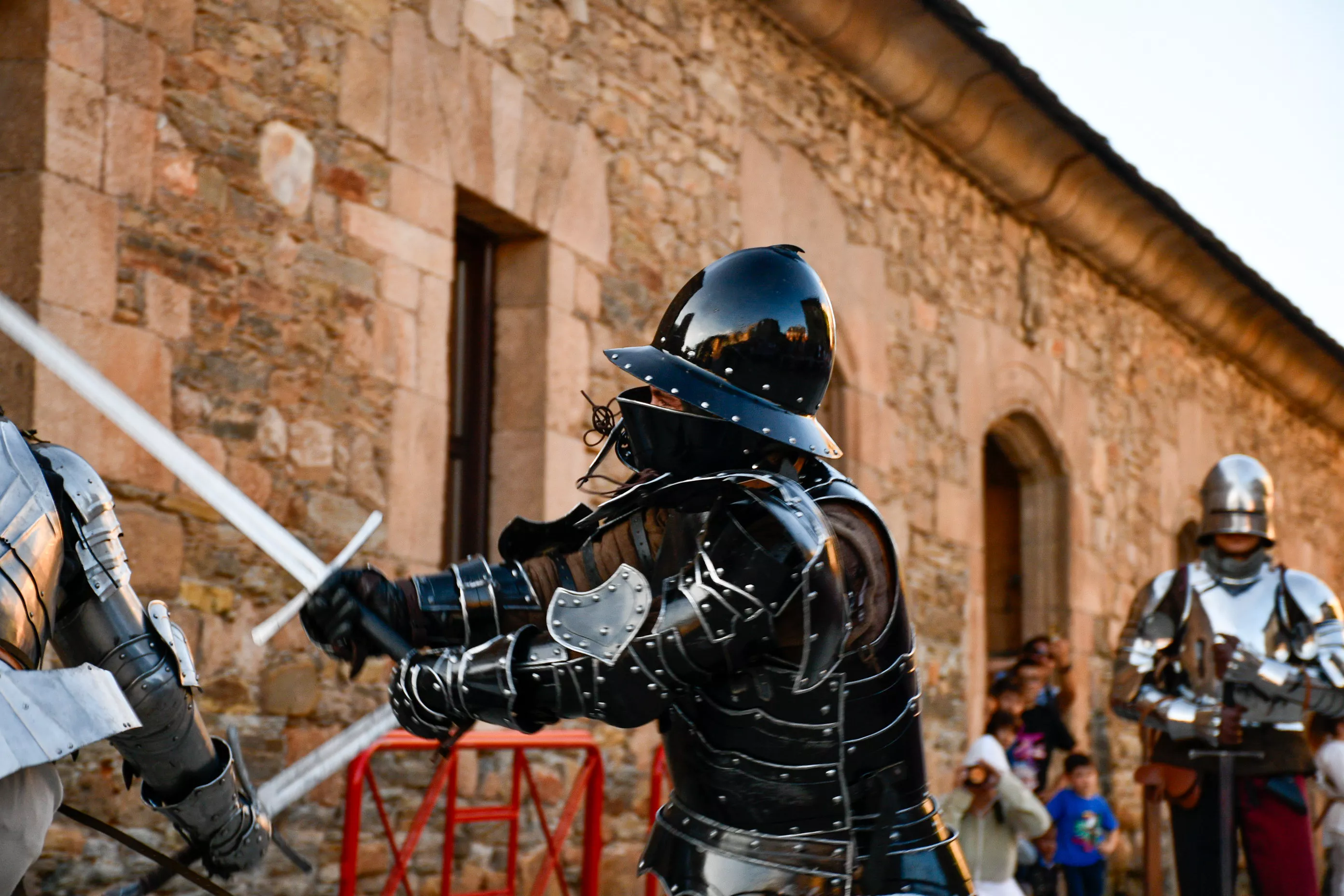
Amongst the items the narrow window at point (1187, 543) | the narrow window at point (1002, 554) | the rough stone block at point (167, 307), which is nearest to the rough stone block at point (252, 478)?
the rough stone block at point (167, 307)

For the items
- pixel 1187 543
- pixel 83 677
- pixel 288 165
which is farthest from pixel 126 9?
pixel 1187 543

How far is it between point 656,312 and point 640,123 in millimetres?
758

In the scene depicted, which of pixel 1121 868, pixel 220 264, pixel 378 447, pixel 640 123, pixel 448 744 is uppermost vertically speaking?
pixel 640 123

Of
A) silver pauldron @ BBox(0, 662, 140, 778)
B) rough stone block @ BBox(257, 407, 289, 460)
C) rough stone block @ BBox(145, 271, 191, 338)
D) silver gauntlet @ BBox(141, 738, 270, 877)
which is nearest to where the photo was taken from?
silver pauldron @ BBox(0, 662, 140, 778)

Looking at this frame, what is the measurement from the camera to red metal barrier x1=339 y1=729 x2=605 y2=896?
452 cm

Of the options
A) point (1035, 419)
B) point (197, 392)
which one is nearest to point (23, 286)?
point (197, 392)

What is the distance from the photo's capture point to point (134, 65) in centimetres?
457

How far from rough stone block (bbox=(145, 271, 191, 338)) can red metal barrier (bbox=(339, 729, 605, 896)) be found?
125cm

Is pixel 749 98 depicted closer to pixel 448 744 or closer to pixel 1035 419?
pixel 1035 419

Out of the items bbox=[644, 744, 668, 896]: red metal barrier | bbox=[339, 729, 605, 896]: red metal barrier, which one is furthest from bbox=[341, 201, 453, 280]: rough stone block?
bbox=[644, 744, 668, 896]: red metal barrier

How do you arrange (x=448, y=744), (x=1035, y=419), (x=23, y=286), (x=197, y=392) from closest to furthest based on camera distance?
(x=448, y=744) < (x=23, y=286) < (x=197, y=392) < (x=1035, y=419)

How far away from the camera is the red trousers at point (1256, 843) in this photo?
560 cm

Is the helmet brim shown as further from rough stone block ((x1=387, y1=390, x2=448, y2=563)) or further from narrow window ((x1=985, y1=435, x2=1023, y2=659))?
narrow window ((x1=985, y1=435, x2=1023, y2=659))

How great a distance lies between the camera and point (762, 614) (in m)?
2.39
